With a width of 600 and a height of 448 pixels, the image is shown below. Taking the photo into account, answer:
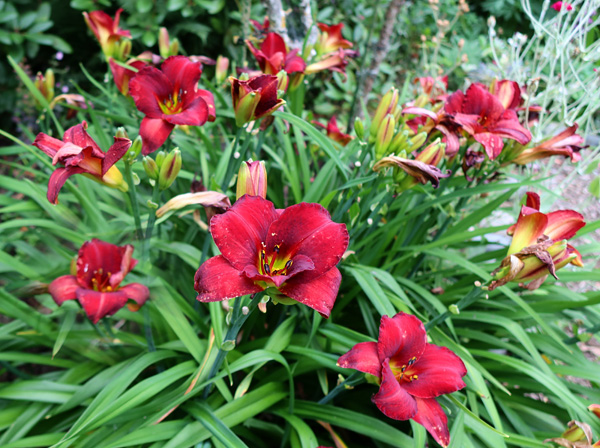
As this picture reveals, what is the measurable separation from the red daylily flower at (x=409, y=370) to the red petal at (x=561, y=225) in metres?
0.41

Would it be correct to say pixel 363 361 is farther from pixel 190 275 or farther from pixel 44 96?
pixel 44 96

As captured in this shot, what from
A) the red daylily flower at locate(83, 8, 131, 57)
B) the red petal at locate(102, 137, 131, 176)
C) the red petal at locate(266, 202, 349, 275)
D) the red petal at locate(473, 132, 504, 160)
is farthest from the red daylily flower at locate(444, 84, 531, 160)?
Result: the red daylily flower at locate(83, 8, 131, 57)

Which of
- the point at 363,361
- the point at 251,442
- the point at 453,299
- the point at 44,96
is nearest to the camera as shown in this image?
the point at 363,361

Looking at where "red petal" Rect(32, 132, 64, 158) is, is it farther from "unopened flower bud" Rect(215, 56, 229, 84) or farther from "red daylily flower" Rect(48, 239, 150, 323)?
"unopened flower bud" Rect(215, 56, 229, 84)

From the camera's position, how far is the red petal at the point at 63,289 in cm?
103

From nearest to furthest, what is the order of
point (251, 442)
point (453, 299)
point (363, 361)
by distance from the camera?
point (363, 361)
point (251, 442)
point (453, 299)

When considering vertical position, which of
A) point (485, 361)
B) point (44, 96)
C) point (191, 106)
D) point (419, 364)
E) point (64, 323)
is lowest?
point (485, 361)

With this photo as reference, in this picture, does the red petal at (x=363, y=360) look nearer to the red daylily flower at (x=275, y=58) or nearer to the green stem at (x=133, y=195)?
the green stem at (x=133, y=195)

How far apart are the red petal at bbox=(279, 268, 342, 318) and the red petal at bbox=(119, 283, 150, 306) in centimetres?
53

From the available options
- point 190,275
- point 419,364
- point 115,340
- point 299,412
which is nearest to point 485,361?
point 419,364

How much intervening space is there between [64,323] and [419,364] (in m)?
0.97

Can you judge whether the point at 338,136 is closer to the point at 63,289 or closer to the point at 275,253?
the point at 275,253

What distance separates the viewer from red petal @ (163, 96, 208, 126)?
1.05 m

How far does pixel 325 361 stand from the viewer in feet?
3.62
